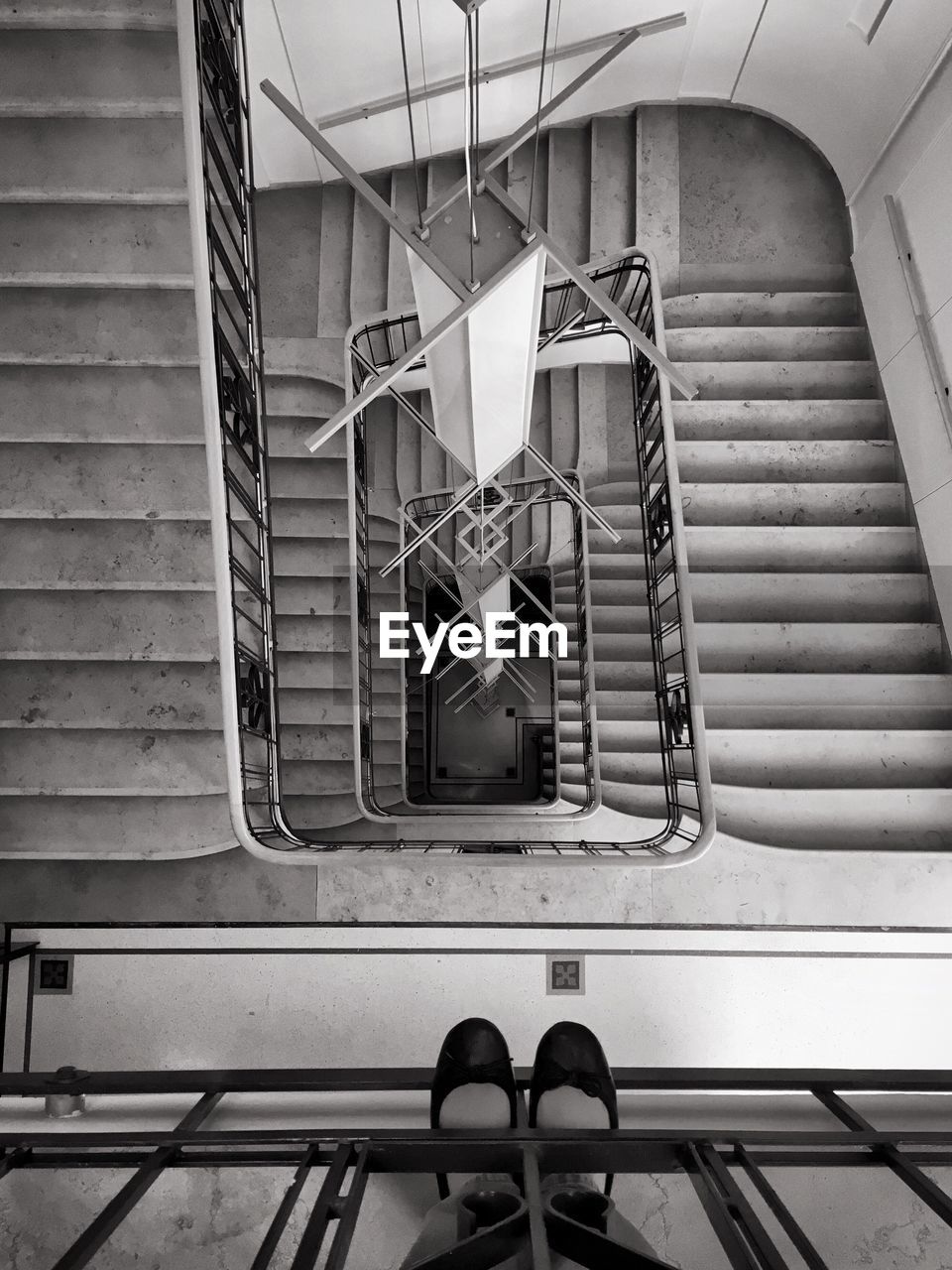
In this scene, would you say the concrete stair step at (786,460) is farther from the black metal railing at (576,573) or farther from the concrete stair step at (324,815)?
the concrete stair step at (324,815)

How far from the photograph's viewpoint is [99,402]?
2451 millimetres

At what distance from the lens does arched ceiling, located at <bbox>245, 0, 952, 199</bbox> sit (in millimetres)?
3398

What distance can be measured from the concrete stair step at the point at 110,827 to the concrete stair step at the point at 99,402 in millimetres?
1394

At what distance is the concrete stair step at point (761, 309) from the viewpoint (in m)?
3.84

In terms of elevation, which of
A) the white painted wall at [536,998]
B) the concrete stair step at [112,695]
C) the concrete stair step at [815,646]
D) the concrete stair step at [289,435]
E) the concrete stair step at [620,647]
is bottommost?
the white painted wall at [536,998]

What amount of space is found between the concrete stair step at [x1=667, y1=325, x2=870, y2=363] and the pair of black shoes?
10.2 feet

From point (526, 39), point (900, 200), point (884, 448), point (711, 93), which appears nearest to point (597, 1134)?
point (884, 448)

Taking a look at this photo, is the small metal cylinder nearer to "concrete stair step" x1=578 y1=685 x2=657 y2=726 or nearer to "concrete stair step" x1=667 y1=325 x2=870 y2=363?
"concrete stair step" x1=578 y1=685 x2=657 y2=726

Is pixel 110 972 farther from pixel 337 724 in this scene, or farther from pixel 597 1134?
pixel 597 1134

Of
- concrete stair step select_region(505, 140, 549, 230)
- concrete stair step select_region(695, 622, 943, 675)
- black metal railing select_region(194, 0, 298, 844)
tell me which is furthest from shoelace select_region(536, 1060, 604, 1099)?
concrete stair step select_region(505, 140, 549, 230)

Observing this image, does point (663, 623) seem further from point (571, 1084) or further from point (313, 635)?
point (571, 1084)

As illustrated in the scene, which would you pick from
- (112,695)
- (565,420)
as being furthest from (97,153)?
(565,420)

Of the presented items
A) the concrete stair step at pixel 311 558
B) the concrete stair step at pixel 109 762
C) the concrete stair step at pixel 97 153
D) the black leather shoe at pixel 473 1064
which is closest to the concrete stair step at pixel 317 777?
the concrete stair step at pixel 109 762

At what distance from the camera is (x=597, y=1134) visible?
131cm
